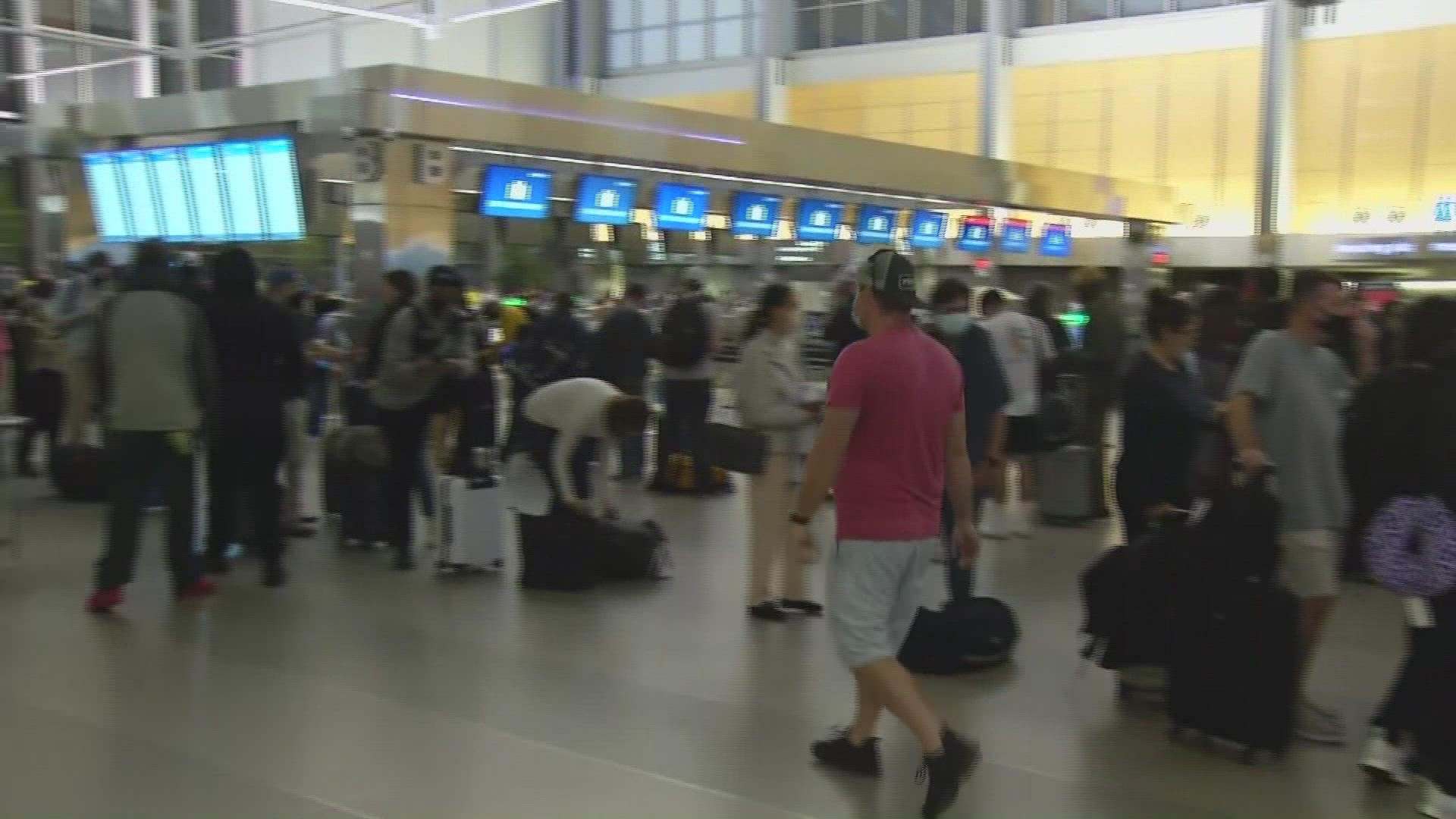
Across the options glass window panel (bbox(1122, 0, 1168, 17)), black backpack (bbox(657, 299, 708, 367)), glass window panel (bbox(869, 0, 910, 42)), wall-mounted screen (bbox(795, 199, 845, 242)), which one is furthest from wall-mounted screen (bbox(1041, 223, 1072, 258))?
black backpack (bbox(657, 299, 708, 367))

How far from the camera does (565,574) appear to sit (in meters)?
7.07

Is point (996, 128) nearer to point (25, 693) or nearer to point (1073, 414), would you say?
point (1073, 414)

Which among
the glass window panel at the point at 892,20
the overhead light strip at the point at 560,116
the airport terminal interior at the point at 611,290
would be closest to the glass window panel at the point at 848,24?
the glass window panel at the point at 892,20

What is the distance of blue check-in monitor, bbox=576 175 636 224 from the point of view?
12602mm

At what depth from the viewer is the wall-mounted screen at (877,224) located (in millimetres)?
17188

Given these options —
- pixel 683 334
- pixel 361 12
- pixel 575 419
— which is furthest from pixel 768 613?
pixel 361 12

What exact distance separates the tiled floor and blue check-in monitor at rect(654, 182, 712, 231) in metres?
7.06

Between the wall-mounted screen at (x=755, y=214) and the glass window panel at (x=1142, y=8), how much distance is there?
1521cm

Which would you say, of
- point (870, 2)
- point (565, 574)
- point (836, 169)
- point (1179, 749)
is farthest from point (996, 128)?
point (1179, 749)

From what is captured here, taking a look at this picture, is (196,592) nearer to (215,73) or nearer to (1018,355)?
(1018,355)

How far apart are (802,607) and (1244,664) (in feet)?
8.43

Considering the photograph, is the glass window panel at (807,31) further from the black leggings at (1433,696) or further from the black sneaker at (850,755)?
the black leggings at (1433,696)

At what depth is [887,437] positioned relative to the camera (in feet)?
12.8

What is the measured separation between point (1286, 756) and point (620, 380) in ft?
22.0
